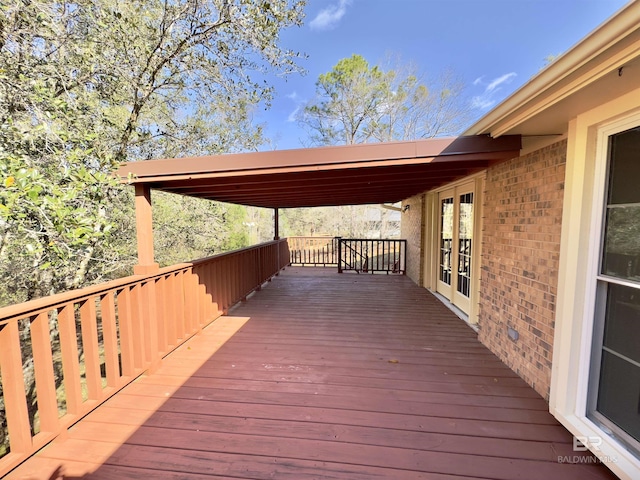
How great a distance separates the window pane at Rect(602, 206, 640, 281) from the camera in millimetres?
1507

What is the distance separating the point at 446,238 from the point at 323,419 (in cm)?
394

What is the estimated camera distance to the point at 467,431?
1874 mm

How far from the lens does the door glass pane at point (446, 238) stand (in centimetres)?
487

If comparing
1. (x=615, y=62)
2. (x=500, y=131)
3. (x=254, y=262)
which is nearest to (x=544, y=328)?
(x=500, y=131)

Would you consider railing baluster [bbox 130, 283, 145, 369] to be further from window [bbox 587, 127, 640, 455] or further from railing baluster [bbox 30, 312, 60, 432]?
window [bbox 587, 127, 640, 455]

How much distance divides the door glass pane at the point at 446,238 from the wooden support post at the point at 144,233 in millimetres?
4283

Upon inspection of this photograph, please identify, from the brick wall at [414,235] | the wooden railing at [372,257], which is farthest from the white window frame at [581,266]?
the wooden railing at [372,257]

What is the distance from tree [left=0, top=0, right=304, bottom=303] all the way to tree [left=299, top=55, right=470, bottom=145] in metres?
6.47

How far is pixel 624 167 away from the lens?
1.58 meters

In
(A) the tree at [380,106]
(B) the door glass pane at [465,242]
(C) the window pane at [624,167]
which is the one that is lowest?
(B) the door glass pane at [465,242]

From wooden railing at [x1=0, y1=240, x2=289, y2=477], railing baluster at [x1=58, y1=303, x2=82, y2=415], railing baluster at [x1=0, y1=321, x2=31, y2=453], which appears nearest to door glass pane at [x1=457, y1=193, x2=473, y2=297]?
wooden railing at [x1=0, y1=240, x2=289, y2=477]

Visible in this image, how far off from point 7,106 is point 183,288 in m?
3.23

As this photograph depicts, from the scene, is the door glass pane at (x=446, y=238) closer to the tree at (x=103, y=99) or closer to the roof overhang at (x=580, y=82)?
the roof overhang at (x=580, y=82)

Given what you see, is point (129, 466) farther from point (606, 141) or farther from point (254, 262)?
point (254, 262)
